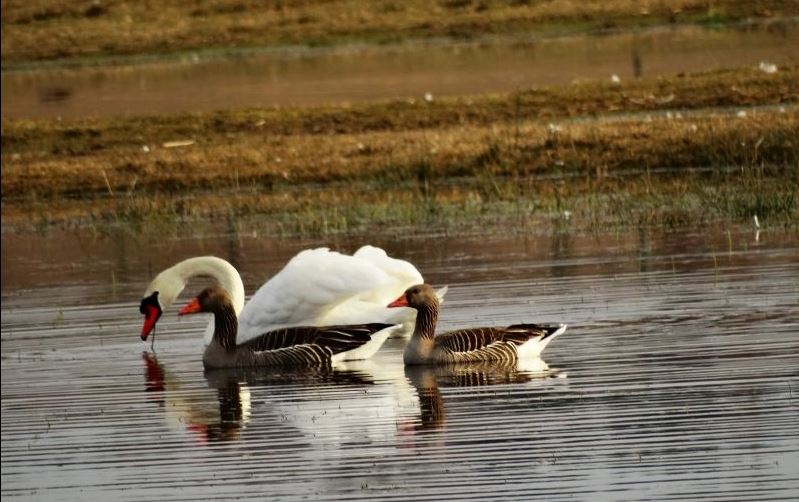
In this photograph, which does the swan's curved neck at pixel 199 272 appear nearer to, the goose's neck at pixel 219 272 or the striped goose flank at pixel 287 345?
the goose's neck at pixel 219 272

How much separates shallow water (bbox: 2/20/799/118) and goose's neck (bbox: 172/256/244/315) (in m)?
16.1

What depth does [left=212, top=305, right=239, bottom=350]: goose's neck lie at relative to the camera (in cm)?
1368

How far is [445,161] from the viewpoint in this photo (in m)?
24.5

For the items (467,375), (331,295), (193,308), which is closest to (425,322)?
(467,375)

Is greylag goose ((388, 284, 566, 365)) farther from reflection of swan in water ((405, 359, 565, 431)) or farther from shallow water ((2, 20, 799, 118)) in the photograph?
shallow water ((2, 20, 799, 118))

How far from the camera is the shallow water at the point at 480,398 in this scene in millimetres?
9234

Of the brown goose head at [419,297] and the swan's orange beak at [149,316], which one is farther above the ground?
the brown goose head at [419,297]

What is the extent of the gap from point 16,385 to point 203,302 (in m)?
1.54

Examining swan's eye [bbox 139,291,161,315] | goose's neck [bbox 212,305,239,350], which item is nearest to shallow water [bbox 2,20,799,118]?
swan's eye [bbox 139,291,161,315]

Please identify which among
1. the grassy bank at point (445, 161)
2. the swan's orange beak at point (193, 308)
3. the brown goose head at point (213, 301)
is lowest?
the grassy bank at point (445, 161)

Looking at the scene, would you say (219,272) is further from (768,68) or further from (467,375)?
(768,68)

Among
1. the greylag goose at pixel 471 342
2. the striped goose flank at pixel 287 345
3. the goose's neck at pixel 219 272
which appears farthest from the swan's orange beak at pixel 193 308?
the greylag goose at pixel 471 342

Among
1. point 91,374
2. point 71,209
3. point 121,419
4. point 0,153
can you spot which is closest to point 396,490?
point 121,419

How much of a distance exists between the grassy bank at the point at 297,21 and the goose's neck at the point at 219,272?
28224 millimetres
